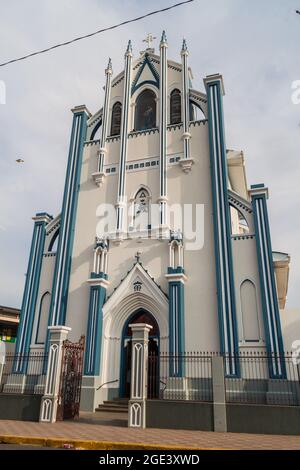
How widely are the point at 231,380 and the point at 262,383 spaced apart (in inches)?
39.3

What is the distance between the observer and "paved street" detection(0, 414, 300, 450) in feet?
24.6

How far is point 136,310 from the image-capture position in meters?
15.1

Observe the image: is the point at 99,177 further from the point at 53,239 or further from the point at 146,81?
→ the point at 146,81

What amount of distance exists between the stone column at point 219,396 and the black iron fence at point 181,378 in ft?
6.12

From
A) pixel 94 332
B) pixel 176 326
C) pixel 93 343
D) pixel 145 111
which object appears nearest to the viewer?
pixel 176 326

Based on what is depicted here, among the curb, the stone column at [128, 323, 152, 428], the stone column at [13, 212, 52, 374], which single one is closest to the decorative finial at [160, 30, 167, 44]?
the stone column at [13, 212, 52, 374]

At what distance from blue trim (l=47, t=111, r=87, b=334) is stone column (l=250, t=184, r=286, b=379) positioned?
819 centimetres

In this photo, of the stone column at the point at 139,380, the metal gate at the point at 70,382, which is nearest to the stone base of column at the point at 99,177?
the metal gate at the point at 70,382

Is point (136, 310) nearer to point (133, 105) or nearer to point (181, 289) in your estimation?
point (181, 289)

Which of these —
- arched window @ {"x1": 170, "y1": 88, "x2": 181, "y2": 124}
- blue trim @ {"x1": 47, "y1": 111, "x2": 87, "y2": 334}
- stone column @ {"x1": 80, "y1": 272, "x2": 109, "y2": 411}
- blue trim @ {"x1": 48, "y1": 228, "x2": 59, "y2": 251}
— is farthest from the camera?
arched window @ {"x1": 170, "y1": 88, "x2": 181, "y2": 124}

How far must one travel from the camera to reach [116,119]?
19.3m

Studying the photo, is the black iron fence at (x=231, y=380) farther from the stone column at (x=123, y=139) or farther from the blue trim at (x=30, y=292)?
the stone column at (x=123, y=139)

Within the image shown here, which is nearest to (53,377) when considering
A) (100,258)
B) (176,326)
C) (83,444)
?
(83,444)

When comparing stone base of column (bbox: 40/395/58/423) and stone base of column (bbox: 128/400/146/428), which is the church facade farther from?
stone base of column (bbox: 128/400/146/428)
